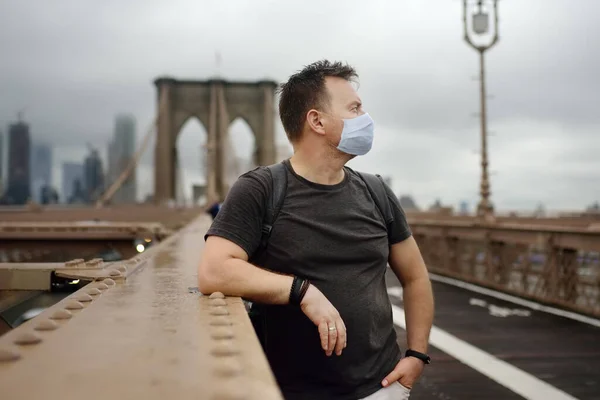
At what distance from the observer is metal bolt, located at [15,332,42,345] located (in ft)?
3.77

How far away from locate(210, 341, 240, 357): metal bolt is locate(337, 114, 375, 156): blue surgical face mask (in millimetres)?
1090

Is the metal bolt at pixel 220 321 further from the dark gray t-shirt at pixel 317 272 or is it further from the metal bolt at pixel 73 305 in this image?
the dark gray t-shirt at pixel 317 272

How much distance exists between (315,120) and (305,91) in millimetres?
107

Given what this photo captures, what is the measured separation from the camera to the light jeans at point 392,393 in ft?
6.50

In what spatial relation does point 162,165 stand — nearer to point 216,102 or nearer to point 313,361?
point 216,102

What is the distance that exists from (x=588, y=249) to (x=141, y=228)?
17.7 feet

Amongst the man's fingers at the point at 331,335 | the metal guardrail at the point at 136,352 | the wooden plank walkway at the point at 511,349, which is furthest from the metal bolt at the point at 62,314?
the wooden plank walkway at the point at 511,349

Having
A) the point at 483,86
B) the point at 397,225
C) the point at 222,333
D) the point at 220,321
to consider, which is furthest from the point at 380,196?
the point at 483,86

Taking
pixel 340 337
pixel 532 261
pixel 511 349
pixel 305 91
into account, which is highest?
pixel 305 91

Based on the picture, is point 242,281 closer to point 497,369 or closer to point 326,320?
point 326,320

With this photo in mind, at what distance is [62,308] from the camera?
151cm

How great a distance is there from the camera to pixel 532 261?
8383 mm

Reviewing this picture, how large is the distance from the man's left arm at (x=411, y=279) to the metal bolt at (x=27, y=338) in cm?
139

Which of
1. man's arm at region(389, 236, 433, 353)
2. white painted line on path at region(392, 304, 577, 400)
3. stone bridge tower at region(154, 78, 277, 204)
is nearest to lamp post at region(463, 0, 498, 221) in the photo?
white painted line on path at region(392, 304, 577, 400)
